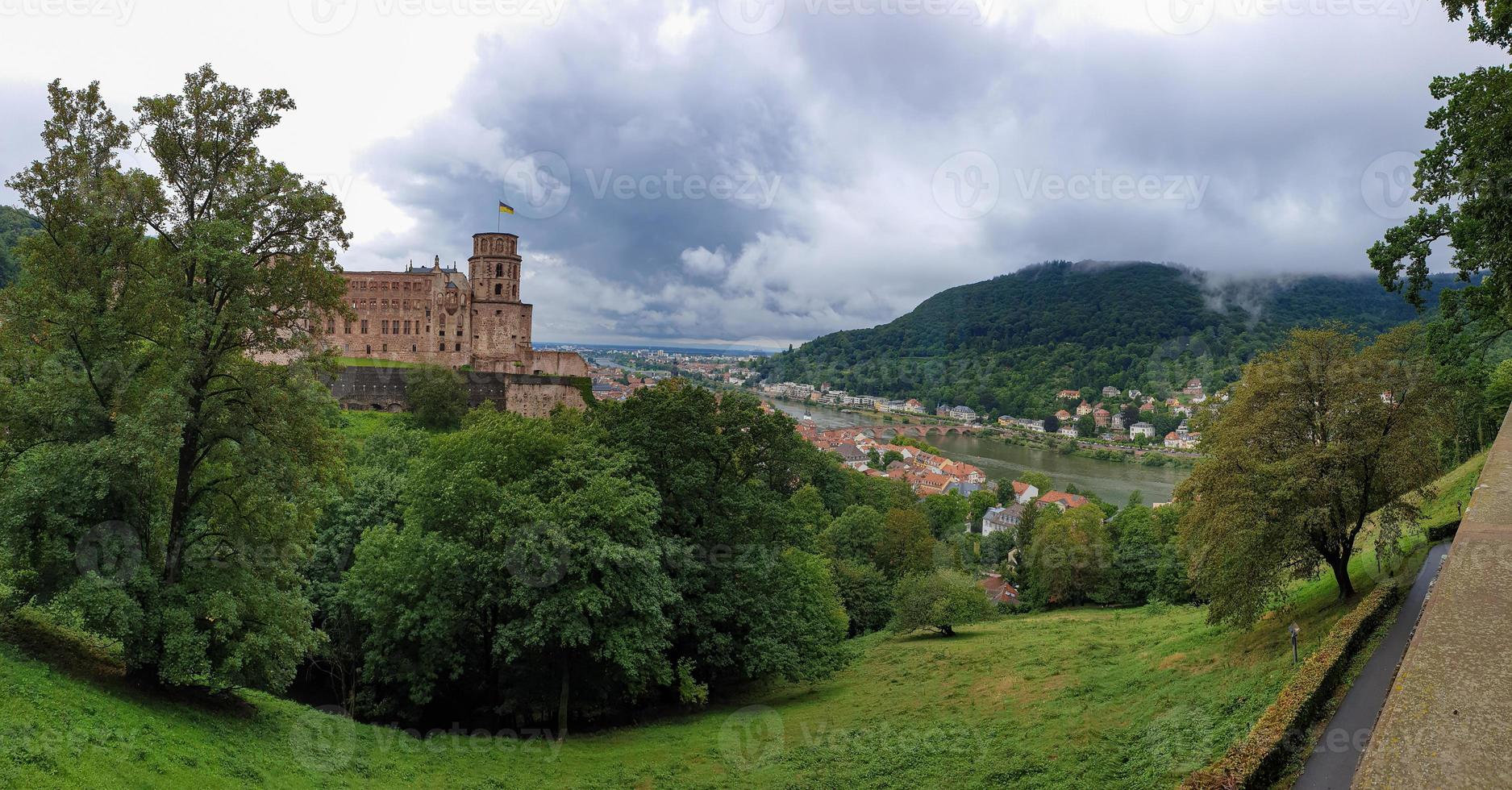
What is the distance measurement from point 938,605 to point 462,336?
1458 inches

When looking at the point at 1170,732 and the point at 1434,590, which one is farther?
the point at 1170,732

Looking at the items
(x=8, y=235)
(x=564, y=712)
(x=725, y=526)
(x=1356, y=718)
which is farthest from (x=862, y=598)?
(x=8, y=235)

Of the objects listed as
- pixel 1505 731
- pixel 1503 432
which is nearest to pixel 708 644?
pixel 1503 432

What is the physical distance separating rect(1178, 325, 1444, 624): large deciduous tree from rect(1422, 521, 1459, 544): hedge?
216 centimetres

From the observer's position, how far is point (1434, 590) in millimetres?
5395

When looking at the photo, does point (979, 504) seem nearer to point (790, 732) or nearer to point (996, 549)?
point (996, 549)

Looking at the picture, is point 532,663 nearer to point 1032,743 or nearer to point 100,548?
point 100,548

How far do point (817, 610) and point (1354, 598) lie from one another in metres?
12.2

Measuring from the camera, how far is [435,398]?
149 ft

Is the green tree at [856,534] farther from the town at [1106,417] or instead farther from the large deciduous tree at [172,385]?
the town at [1106,417]

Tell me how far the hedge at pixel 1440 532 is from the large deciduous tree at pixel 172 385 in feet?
70.0

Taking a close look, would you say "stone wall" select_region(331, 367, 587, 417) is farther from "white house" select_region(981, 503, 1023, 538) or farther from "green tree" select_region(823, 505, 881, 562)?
"white house" select_region(981, 503, 1023, 538)

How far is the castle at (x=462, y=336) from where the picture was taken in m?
48.3

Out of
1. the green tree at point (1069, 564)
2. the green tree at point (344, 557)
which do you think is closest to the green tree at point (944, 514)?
the green tree at point (1069, 564)
